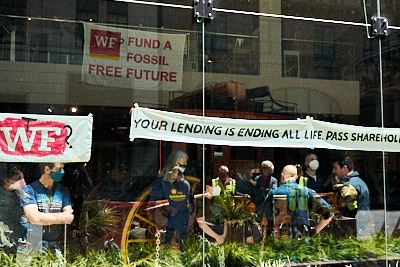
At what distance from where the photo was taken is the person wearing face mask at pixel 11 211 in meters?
5.59

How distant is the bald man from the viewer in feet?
21.5

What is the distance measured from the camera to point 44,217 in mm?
5727

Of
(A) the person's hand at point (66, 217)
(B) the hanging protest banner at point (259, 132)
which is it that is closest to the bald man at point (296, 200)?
(B) the hanging protest banner at point (259, 132)

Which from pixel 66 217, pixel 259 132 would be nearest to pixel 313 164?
pixel 259 132

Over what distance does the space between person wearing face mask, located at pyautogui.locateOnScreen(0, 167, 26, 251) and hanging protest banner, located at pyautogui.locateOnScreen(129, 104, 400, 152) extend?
1.50 meters

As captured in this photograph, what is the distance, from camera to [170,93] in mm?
6184

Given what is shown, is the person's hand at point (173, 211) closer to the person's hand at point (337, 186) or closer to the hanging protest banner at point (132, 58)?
the hanging protest banner at point (132, 58)

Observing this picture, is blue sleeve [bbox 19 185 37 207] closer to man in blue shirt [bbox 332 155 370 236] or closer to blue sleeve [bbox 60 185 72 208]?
blue sleeve [bbox 60 185 72 208]

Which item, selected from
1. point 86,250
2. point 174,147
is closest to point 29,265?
point 86,250

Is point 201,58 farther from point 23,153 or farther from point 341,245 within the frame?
point 341,245

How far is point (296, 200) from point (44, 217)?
11.3ft

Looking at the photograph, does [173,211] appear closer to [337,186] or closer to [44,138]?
[44,138]

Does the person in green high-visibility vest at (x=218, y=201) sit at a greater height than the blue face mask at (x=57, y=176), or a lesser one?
lesser

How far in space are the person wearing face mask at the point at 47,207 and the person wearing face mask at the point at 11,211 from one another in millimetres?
74
